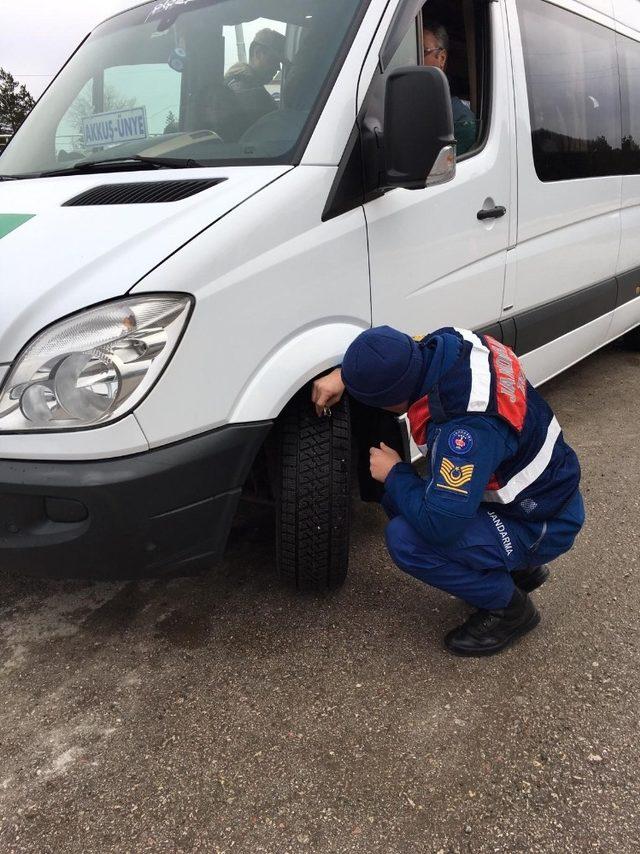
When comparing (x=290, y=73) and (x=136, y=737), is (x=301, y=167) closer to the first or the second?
(x=290, y=73)

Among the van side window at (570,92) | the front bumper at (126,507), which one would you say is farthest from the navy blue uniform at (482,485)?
the van side window at (570,92)

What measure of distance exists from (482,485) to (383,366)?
41 centimetres

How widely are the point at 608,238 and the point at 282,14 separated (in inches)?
91.2

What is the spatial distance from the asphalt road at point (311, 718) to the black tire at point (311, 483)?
31 centimetres

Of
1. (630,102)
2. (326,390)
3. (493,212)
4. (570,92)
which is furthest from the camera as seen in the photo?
(630,102)

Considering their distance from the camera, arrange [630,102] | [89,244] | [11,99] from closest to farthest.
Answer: [89,244] → [630,102] → [11,99]

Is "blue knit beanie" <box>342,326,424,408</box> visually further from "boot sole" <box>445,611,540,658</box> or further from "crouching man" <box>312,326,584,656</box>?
"boot sole" <box>445,611,540,658</box>

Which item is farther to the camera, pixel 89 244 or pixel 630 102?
pixel 630 102

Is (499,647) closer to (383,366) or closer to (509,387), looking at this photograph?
(509,387)

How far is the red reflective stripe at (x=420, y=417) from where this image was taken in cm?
193

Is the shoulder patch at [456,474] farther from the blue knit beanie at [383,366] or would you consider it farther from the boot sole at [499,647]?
the boot sole at [499,647]

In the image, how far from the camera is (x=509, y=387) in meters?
1.90

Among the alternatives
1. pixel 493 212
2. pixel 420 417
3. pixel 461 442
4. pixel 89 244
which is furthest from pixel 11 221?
pixel 493 212

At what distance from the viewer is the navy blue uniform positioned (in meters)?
1.84
